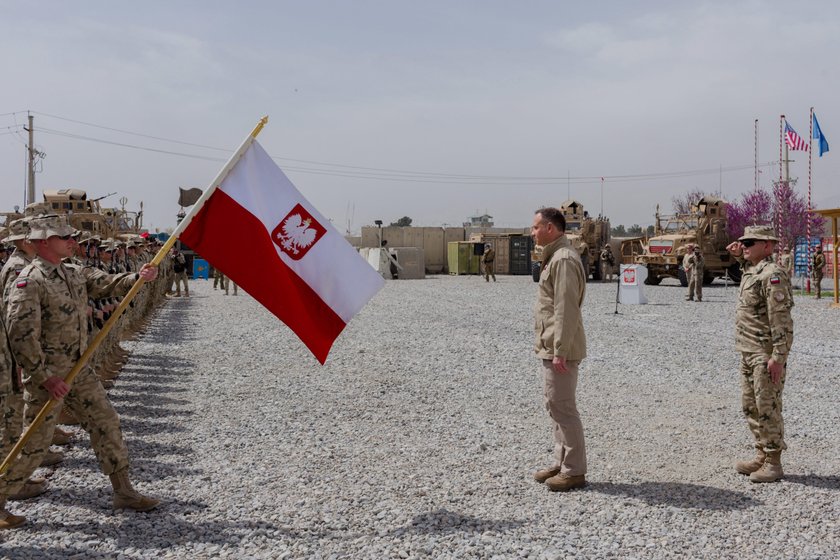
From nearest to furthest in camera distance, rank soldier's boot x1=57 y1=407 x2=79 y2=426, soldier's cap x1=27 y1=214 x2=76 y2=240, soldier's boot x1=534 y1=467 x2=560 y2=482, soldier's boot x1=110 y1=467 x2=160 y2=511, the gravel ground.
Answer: the gravel ground, soldier's cap x1=27 y1=214 x2=76 y2=240, soldier's boot x1=110 y1=467 x2=160 y2=511, soldier's boot x1=534 y1=467 x2=560 y2=482, soldier's boot x1=57 y1=407 x2=79 y2=426

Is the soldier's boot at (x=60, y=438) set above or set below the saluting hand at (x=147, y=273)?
below

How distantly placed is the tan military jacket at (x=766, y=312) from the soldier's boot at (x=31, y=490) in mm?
4643

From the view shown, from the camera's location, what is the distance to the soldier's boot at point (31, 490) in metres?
4.76

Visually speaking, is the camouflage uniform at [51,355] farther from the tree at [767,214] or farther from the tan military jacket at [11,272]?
the tree at [767,214]

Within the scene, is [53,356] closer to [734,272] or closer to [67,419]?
[67,419]

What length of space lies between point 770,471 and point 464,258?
37.9m

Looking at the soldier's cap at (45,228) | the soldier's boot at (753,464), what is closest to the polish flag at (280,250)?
the soldier's cap at (45,228)

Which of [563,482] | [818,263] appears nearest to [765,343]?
[563,482]

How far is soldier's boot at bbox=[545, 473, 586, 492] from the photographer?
4855mm

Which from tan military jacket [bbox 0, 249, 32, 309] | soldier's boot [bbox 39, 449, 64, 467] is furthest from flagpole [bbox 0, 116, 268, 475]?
soldier's boot [bbox 39, 449, 64, 467]

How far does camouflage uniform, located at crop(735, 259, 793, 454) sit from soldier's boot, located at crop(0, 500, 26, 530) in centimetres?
454

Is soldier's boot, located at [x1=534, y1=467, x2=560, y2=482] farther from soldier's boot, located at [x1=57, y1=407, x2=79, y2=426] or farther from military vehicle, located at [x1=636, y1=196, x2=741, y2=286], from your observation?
military vehicle, located at [x1=636, y1=196, x2=741, y2=286]

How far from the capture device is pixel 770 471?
5.00m

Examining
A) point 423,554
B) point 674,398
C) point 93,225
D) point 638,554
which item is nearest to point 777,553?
point 638,554
